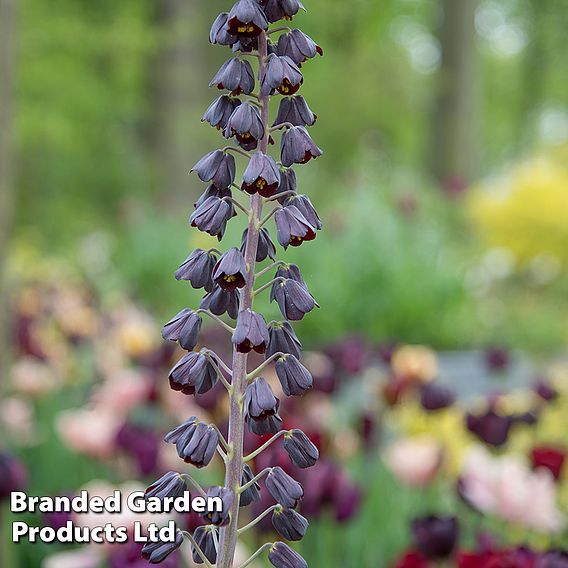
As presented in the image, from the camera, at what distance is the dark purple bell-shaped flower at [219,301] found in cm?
104

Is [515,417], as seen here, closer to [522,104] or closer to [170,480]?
[170,480]

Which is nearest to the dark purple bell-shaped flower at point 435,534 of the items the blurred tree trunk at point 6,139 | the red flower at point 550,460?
the red flower at point 550,460

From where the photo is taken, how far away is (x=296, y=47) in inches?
40.1

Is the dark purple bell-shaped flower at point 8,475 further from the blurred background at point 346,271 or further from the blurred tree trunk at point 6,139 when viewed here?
the blurred tree trunk at point 6,139

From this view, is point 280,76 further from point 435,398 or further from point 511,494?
point 435,398

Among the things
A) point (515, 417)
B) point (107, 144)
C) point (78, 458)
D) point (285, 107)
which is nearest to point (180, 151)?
point (107, 144)

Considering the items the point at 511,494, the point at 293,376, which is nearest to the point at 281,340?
the point at 293,376

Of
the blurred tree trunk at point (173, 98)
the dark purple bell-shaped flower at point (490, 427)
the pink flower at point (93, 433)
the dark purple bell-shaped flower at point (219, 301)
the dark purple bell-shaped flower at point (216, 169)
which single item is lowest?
the dark purple bell-shaped flower at point (219, 301)

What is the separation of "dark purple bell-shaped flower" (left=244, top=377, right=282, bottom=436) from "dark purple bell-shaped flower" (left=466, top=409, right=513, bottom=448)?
70.9 inches

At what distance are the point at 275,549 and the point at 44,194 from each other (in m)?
17.0

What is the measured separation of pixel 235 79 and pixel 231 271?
0.62 ft

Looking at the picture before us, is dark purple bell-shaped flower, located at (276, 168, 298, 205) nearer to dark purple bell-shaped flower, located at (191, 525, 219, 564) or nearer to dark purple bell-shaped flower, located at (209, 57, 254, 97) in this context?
dark purple bell-shaped flower, located at (209, 57, 254, 97)

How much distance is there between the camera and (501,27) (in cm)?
2461

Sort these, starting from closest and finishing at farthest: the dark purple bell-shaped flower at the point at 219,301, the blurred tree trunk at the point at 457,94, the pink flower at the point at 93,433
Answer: the dark purple bell-shaped flower at the point at 219,301 < the pink flower at the point at 93,433 < the blurred tree trunk at the point at 457,94
